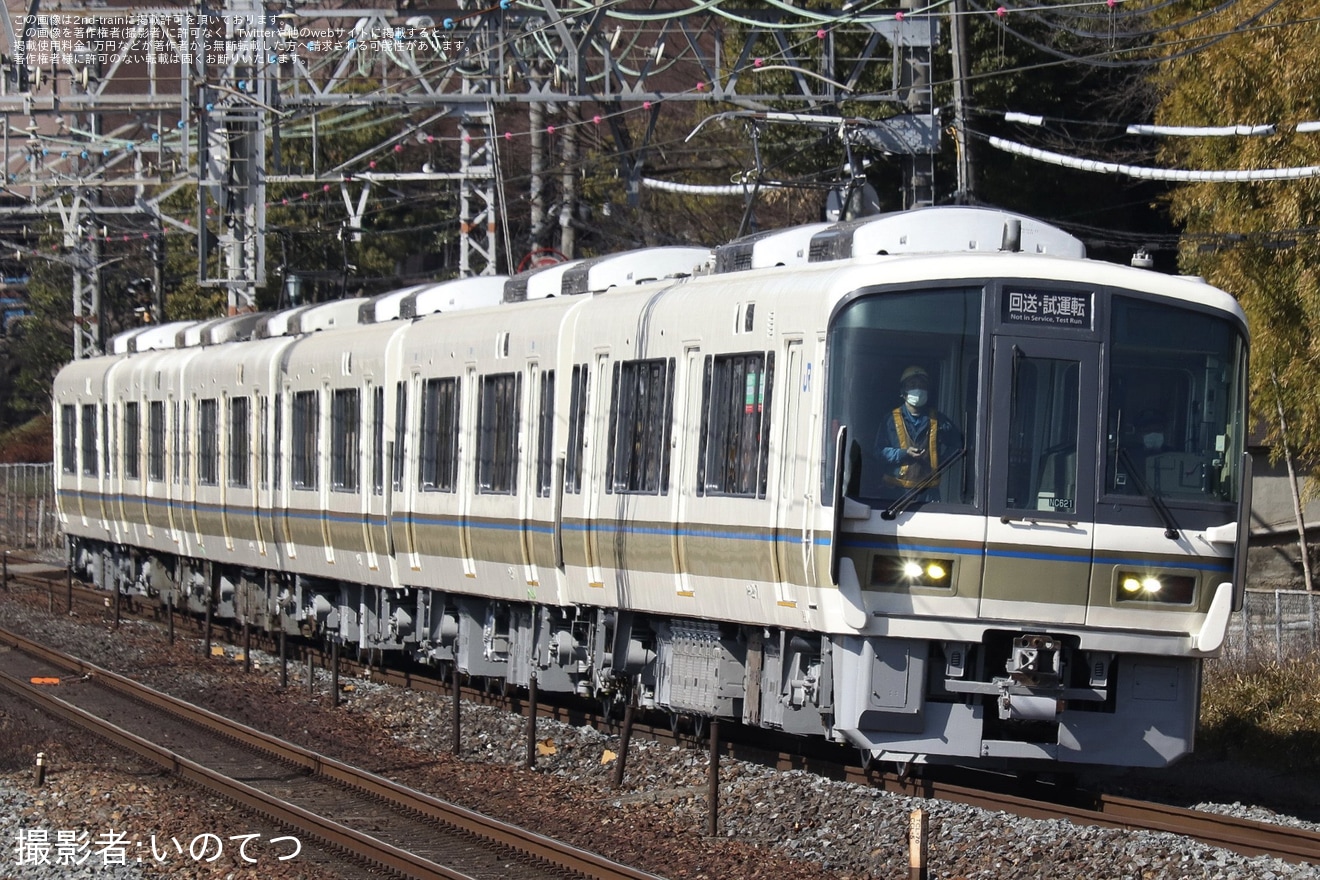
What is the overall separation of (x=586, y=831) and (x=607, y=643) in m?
3.36

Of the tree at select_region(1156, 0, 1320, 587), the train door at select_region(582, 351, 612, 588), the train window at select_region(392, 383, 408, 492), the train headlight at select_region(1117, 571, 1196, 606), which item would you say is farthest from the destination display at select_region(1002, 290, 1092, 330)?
the train window at select_region(392, 383, 408, 492)

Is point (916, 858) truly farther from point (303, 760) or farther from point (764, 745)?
point (303, 760)

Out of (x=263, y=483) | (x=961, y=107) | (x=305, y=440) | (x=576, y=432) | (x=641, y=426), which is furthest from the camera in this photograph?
(x=263, y=483)

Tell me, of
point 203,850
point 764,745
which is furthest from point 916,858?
point 764,745

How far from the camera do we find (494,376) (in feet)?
53.0

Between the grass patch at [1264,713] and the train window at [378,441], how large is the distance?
24.2 ft

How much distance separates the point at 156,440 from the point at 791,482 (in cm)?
1644

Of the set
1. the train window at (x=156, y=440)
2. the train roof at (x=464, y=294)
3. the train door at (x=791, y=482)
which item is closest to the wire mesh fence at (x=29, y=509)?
the train window at (x=156, y=440)

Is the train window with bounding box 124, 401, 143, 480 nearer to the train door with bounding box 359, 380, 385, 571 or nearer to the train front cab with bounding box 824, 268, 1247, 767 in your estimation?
the train door with bounding box 359, 380, 385, 571

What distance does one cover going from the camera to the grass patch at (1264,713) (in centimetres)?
1389

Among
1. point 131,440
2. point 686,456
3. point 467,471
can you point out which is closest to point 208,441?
point 131,440

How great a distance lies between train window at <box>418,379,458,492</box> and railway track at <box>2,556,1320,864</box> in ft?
8.42

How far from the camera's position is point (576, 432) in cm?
1462

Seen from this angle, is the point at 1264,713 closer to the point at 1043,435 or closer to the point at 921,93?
the point at 1043,435
